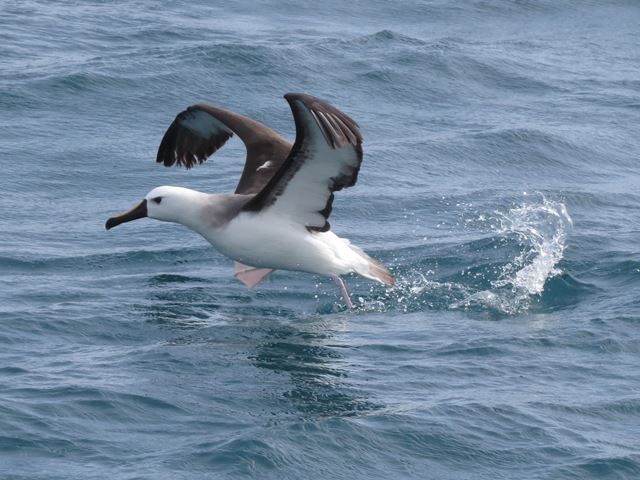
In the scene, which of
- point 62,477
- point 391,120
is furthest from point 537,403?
point 391,120

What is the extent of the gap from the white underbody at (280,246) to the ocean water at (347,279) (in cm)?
43

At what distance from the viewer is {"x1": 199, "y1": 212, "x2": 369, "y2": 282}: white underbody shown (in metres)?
12.8

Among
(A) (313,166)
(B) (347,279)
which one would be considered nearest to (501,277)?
(B) (347,279)

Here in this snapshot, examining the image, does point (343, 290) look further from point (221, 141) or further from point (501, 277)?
point (221, 141)

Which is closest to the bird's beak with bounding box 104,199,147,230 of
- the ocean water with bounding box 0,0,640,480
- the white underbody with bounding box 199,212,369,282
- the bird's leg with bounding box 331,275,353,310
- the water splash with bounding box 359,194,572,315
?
the white underbody with bounding box 199,212,369,282

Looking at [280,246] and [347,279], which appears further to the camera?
[347,279]

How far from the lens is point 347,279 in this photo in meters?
14.2

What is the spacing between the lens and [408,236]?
15383 millimetres

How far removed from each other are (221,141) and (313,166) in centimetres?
355

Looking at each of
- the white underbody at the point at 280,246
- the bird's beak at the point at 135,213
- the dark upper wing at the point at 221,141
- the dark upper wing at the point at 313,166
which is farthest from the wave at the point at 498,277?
the bird's beak at the point at 135,213

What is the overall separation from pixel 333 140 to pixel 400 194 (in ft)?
20.3

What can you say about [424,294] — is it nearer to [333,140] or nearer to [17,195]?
[333,140]

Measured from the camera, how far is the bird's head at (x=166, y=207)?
12883 millimetres

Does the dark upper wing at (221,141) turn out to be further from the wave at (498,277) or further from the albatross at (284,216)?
the wave at (498,277)
